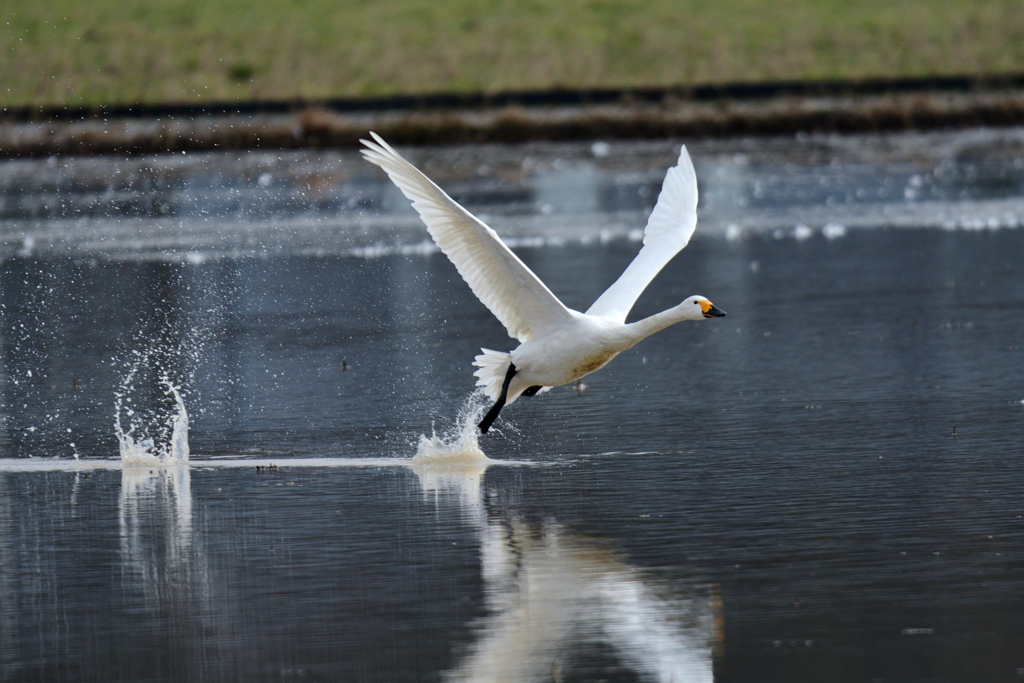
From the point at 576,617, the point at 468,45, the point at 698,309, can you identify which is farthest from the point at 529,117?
the point at 576,617

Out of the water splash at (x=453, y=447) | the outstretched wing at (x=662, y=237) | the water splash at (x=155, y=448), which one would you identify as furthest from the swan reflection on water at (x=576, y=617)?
the water splash at (x=155, y=448)

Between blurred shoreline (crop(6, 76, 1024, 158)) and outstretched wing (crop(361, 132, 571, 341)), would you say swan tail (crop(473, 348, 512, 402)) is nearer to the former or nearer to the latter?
outstretched wing (crop(361, 132, 571, 341))

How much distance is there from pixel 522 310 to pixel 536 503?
177 cm

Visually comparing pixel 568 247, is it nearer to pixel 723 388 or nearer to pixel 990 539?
pixel 723 388

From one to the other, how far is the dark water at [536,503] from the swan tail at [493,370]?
35cm

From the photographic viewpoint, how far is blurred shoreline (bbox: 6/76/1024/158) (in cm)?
3462

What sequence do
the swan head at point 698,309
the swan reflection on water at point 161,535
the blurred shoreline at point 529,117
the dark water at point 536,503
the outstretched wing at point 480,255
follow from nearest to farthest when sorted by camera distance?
1. the dark water at point 536,503
2. the swan reflection on water at point 161,535
3. the outstretched wing at point 480,255
4. the swan head at point 698,309
5. the blurred shoreline at point 529,117

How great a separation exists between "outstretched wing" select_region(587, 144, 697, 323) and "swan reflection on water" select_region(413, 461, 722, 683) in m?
2.73

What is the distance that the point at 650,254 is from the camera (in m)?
10.3

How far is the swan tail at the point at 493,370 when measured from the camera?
9750 millimetres

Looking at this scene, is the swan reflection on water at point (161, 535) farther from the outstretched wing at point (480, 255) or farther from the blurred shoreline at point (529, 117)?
the blurred shoreline at point (529, 117)

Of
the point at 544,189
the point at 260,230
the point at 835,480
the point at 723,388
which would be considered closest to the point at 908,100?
the point at 544,189

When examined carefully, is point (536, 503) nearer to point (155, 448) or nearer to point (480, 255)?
point (480, 255)

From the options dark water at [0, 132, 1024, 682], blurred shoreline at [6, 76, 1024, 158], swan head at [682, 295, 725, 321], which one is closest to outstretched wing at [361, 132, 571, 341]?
swan head at [682, 295, 725, 321]
